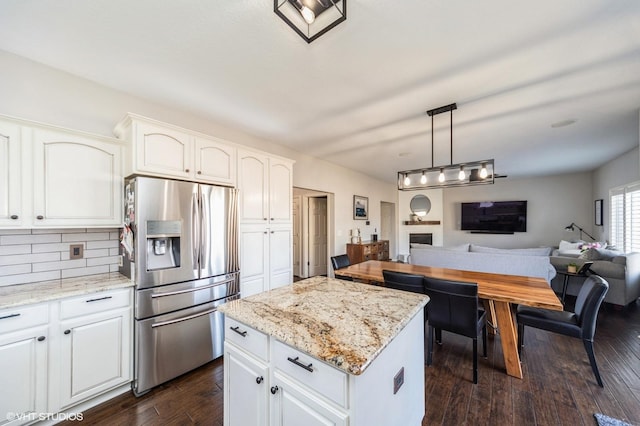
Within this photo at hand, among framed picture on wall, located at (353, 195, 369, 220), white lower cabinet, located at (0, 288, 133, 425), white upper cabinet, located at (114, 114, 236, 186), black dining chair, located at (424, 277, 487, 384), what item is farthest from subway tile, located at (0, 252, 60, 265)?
framed picture on wall, located at (353, 195, 369, 220)

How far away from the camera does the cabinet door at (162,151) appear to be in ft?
6.54

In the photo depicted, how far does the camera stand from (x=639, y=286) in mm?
3588

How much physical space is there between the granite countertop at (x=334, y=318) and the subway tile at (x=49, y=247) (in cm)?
169

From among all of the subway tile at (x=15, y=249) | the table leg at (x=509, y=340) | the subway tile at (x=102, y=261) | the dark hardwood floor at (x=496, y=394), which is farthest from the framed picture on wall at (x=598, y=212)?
the subway tile at (x=15, y=249)

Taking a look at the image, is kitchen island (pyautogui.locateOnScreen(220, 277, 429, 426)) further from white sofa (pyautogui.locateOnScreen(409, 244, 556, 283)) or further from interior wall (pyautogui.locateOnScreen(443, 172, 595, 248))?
interior wall (pyautogui.locateOnScreen(443, 172, 595, 248))

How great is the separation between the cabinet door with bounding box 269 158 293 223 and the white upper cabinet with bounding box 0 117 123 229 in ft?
4.87

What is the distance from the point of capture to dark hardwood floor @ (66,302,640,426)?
1.70 meters

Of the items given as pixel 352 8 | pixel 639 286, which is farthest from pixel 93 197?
pixel 639 286

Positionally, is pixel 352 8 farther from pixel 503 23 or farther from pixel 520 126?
pixel 520 126

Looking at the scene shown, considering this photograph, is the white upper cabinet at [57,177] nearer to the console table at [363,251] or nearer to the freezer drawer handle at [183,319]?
the freezer drawer handle at [183,319]

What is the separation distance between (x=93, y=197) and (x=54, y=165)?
309 millimetres

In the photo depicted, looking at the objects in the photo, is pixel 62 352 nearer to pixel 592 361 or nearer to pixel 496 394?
pixel 496 394

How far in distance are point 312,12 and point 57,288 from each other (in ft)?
8.18

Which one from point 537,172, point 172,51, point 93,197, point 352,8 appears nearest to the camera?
point 352,8
